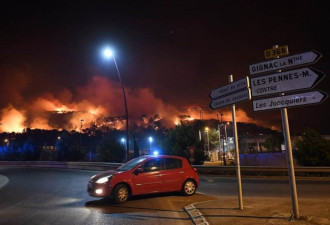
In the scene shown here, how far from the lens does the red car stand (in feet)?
33.3

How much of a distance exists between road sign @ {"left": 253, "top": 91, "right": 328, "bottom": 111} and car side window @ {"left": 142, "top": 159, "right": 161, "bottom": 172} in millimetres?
5021

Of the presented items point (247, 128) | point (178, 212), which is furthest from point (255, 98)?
point (247, 128)

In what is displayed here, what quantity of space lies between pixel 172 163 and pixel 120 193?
7.74ft

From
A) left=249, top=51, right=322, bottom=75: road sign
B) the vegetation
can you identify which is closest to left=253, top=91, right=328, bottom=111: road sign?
left=249, top=51, right=322, bottom=75: road sign

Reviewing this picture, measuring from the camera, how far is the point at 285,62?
6.87 m

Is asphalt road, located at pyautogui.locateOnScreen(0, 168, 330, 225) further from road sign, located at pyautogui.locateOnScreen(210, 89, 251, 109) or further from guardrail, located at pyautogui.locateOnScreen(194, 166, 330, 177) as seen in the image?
guardrail, located at pyautogui.locateOnScreen(194, 166, 330, 177)

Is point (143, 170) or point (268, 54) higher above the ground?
point (268, 54)

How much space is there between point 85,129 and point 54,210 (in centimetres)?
10971

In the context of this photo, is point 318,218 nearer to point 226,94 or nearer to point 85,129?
point 226,94

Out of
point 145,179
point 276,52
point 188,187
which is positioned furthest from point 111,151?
point 276,52

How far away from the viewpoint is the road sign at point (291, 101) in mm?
6232

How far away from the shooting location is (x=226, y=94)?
27.8 ft

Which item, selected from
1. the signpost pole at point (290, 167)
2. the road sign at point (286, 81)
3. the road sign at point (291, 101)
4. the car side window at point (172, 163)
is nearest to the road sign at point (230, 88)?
the road sign at point (286, 81)

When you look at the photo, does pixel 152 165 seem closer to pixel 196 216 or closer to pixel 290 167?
pixel 196 216
